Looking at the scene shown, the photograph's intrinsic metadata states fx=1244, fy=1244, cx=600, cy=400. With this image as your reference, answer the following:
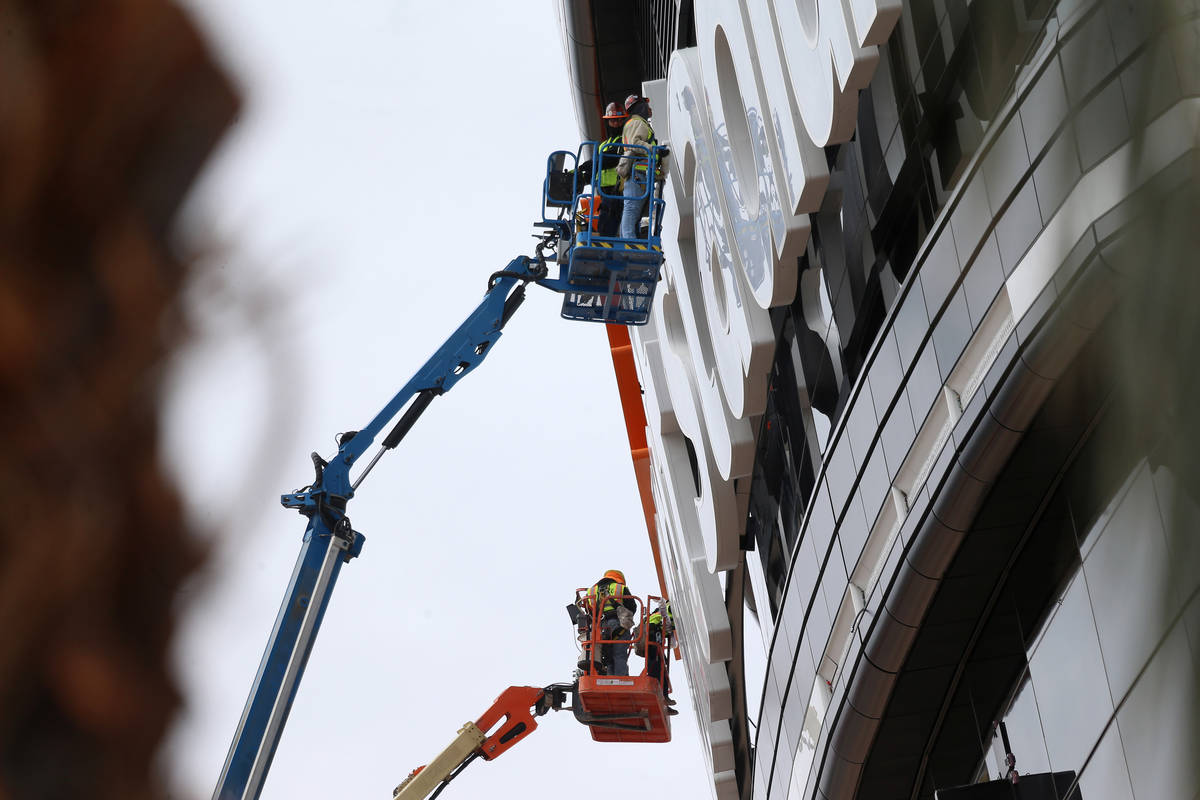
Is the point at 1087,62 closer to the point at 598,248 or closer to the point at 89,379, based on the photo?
the point at 89,379

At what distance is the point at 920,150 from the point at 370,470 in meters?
8.92

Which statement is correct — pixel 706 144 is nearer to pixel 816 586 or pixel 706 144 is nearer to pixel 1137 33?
pixel 816 586

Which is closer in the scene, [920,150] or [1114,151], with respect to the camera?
[1114,151]

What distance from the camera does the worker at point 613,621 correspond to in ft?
77.3

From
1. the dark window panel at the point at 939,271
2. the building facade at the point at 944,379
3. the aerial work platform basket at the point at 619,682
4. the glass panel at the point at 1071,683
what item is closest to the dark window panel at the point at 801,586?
the building facade at the point at 944,379

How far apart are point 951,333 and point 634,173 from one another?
8.18 m

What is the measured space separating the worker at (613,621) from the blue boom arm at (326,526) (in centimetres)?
714

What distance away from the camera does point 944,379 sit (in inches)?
384

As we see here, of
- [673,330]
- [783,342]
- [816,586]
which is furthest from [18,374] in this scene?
[673,330]

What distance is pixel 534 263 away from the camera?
59.9ft

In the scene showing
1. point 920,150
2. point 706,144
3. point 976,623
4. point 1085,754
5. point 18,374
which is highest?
point 706,144

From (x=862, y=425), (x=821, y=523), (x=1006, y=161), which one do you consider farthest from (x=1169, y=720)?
(x=821, y=523)

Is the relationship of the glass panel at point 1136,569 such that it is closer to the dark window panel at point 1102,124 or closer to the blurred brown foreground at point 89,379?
the dark window panel at point 1102,124

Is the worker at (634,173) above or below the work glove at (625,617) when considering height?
above
